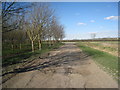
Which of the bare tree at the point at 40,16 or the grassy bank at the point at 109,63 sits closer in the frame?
the grassy bank at the point at 109,63

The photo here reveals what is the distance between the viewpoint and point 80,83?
12.8 feet

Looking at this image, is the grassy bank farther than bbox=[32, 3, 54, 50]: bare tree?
No

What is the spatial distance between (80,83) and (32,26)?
15301 millimetres

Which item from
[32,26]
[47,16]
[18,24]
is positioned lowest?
[18,24]

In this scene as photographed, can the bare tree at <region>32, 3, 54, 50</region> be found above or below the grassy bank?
above

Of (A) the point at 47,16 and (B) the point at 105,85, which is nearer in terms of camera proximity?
(B) the point at 105,85

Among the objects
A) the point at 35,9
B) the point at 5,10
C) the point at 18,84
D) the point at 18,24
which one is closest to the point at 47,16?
the point at 35,9

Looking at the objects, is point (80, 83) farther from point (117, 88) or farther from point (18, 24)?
point (18, 24)

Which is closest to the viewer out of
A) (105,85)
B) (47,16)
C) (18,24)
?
(105,85)

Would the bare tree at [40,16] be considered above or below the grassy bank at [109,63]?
above

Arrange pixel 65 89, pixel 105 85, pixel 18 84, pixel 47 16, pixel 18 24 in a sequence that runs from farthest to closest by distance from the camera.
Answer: pixel 47 16 → pixel 18 24 → pixel 18 84 → pixel 105 85 → pixel 65 89

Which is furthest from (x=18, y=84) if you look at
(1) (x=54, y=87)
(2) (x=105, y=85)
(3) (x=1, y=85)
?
(2) (x=105, y=85)

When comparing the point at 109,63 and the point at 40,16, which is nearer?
the point at 109,63

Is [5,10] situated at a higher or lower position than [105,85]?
higher
